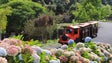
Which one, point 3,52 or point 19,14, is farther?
point 19,14

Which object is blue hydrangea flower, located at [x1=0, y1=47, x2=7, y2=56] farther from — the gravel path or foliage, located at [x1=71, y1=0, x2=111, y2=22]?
foliage, located at [x1=71, y1=0, x2=111, y2=22]

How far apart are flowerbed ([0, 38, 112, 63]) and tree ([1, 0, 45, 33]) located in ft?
111

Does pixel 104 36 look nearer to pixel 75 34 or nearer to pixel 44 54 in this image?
pixel 75 34

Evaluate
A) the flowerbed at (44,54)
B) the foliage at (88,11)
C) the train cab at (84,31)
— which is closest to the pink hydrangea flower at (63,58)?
the flowerbed at (44,54)

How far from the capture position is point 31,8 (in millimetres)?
43938

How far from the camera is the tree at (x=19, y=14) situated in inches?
1661

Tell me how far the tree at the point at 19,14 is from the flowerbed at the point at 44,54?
33876 millimetres

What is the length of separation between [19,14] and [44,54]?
3631 cm

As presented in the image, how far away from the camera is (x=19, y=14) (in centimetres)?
4216

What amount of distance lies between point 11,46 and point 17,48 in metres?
0.09

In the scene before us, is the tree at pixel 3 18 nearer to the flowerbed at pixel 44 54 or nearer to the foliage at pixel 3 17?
the foliage at pixel 3 17

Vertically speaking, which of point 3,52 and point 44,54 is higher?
point 3,52

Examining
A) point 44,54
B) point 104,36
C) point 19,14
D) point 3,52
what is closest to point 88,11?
point 19,14

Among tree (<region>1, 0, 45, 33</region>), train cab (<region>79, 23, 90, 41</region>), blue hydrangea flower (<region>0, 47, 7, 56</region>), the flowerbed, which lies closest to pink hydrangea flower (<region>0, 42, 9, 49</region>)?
the flowerbed
